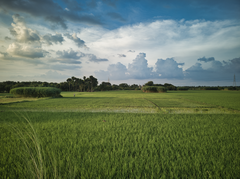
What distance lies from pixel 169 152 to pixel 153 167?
3.29 ft

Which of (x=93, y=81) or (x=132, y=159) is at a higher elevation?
A: (x=93, y=81)

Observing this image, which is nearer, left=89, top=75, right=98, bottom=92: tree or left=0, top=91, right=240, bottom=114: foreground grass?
left=0, top=91, right=240, bottom=114: foreground grass

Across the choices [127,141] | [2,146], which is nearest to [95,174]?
[127,141]

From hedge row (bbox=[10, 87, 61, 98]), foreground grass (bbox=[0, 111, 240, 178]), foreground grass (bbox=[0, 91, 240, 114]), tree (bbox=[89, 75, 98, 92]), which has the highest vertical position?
tree (bbox=[89, 75, 98, 92])

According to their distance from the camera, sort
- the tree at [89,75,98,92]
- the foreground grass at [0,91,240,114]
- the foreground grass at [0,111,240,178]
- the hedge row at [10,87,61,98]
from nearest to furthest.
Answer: the foreground grass at [0,111,240,178] < the foreground grass at [0,91,240,114] < the hedge row at [10,87,61,98] < the tree at [89,75,98,92]

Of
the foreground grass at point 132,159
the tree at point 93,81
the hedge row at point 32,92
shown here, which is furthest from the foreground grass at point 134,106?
→ the tree at point 93,81

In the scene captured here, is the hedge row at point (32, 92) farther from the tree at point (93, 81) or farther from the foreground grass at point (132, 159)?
the tree at point (93, 81)

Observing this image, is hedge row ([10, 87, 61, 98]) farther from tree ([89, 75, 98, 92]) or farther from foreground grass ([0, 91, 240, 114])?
tree ([89, 75, 98, 92])

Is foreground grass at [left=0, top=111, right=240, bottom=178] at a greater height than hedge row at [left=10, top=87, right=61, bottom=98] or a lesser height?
lesser

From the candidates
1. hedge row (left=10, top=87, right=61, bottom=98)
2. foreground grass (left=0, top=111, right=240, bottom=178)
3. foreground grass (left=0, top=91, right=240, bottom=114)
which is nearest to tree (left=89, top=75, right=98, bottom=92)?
hedge row (left=10, top=87, right=61, bottom=98)

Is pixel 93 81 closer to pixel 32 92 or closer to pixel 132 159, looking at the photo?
pixel 32 92

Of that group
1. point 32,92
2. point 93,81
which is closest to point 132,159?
point 32,92

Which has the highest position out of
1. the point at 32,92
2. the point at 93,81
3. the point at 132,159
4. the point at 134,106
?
the point at 93,81

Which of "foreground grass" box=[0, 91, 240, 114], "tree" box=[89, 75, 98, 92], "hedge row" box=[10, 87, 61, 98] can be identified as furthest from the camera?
"tree" box=[89, 75, 98, 92]
